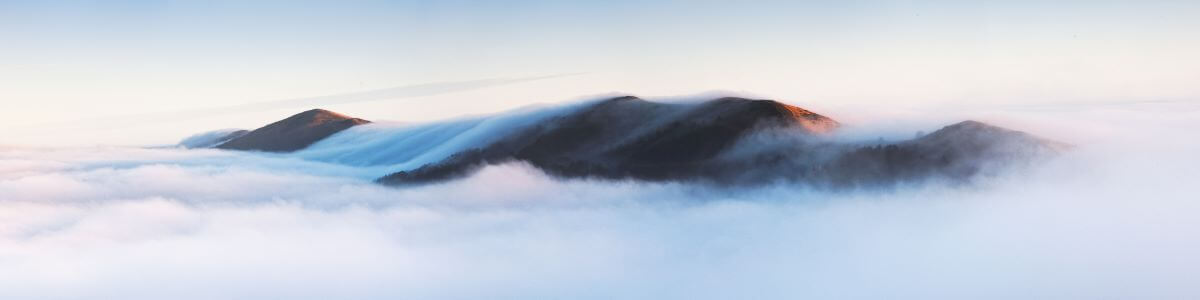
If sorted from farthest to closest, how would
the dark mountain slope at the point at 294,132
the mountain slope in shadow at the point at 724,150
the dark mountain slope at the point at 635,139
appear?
the dark mountain slope at the point at 294,132 < the dark mountain slope at the point at 635,139 < the mountain slope in shadow at the point at 724,150

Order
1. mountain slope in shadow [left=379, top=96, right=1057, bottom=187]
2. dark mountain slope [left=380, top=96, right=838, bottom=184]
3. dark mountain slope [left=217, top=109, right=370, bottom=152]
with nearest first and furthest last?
mountain slope in shadow [left=379, top=96, right=1057, bottom=187] → dark mountain slope [left=380, top=96, right=838, bottom=184] → dark mountain slope [left=217, top=109, right=370, bottom=152]

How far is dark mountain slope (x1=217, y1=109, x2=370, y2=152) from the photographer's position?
160m

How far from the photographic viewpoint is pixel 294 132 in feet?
544

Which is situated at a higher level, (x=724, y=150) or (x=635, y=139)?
(x=635, y=139)

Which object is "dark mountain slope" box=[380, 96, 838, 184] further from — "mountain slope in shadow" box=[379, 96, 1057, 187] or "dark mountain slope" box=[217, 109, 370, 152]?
"dark mountain slope" box=[217, 109, 370, 152]

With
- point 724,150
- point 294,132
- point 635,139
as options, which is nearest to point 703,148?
point 724,150

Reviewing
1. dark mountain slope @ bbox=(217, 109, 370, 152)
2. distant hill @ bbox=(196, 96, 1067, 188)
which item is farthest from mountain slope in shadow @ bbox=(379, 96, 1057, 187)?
dark mountain slope @ bbox=(217, 109, 370, 152)

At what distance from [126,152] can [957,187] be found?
121 metres

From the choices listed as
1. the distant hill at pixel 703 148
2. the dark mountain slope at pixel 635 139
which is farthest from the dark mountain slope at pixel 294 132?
the dark mountain slope at pixel 635 139

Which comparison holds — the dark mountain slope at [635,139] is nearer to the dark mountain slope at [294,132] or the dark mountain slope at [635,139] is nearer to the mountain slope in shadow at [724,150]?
the mountain slope in shadow at [724,150]

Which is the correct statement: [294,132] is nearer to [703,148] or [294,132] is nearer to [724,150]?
[703,148]

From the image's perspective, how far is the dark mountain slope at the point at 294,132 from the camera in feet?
525

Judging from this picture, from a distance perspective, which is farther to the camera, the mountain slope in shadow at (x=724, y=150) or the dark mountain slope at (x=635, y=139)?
the dark mountain slope at (x=635, y=139)

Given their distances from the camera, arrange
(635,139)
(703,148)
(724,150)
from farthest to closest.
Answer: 1. (635,139)
2. (703,148)
3. (724,150)
